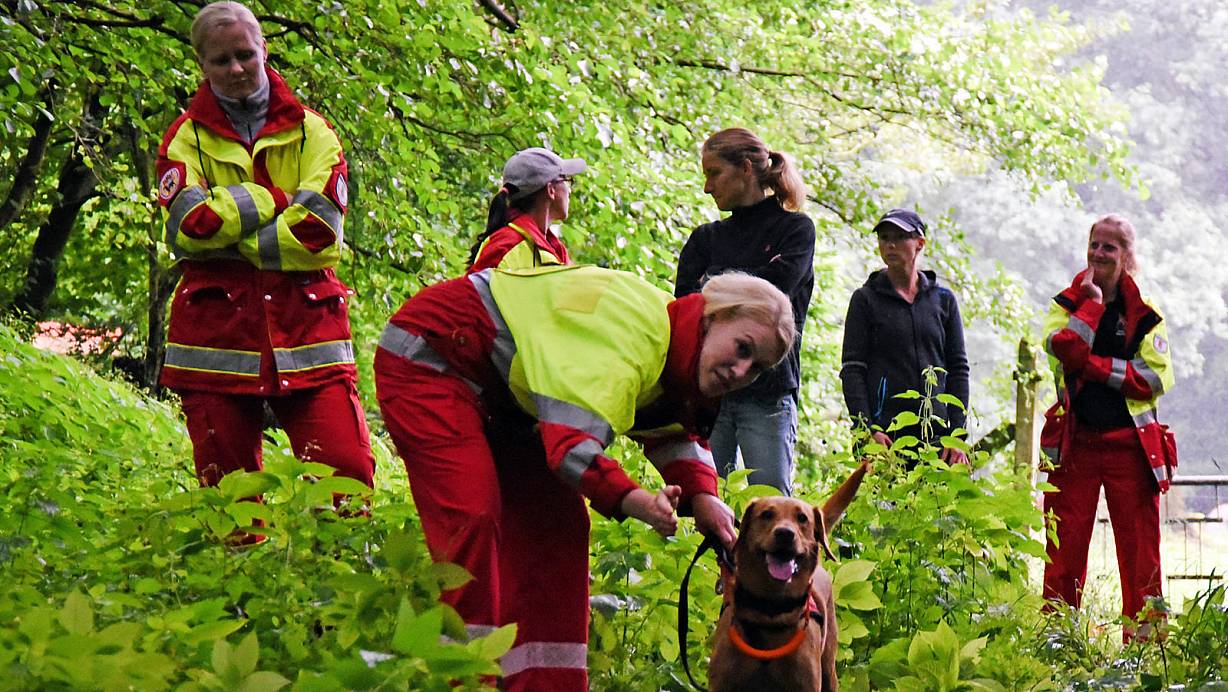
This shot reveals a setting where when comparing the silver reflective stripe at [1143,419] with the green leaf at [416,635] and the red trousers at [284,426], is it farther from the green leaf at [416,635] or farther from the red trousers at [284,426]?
the green leaf at [416,635]

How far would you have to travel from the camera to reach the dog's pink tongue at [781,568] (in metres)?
3.79

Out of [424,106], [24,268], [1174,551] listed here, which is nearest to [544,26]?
[424,106]

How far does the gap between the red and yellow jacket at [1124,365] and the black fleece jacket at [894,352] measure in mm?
519

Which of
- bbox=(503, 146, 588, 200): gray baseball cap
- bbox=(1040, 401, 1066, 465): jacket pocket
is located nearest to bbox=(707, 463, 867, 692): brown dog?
bbox=(503, 146, 588, 200): gray baseball cap

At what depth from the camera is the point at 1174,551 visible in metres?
15.2

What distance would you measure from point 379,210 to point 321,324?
16.4ft

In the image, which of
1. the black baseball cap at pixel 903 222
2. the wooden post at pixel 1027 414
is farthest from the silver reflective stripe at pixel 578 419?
the wooden post at pixel 1027 414

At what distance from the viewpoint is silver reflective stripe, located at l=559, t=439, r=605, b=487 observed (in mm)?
3279

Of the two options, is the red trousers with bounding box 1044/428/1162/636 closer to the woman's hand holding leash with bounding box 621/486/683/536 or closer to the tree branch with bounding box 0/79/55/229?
the woman's hand holding leash with bounding box 621/486/683/536

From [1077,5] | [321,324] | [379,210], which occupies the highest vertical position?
[1077,5]

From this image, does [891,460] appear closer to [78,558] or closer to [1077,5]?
[78,558]

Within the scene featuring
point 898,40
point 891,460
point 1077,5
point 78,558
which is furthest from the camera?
point 1077,5

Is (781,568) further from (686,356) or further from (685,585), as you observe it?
(686,356)

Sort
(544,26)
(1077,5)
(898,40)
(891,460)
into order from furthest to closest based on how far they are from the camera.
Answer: (1077,5) < (898,40) < (544,26) < (891,460)
